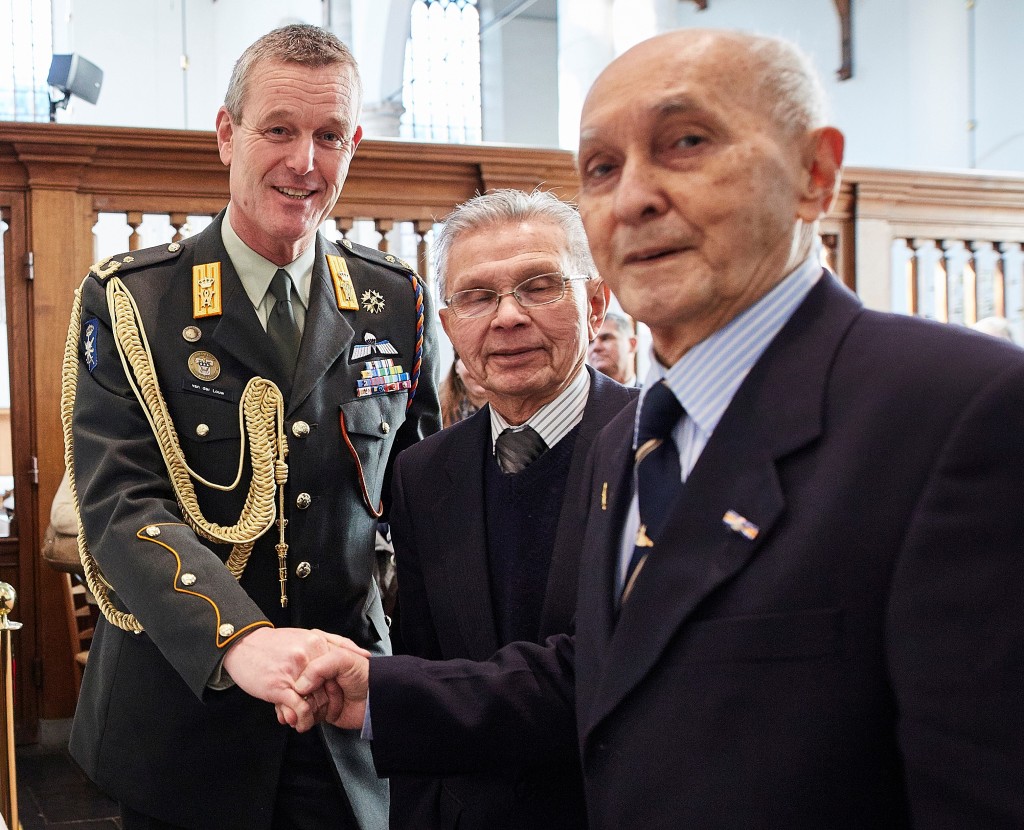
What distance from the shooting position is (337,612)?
1.93m

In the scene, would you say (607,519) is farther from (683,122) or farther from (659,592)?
(683,122)

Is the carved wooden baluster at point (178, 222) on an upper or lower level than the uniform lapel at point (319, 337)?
upper

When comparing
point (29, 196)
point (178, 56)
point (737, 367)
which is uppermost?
point (178, 56)

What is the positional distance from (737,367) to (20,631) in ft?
12.4

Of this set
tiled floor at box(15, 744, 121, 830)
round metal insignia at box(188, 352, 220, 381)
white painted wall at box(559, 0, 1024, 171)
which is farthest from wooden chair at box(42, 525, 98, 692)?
white painted wall at box(559, 0, 1024, 171)

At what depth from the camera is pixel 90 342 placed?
188cm

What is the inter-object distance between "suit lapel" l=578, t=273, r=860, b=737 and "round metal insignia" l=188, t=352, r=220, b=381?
3.43ft

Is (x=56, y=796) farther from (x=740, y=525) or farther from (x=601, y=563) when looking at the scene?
(x=740, y=525)

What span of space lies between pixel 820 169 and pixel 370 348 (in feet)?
3.62

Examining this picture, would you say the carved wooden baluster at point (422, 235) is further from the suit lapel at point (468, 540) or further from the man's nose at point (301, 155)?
the suit lapel at point (468, 540)

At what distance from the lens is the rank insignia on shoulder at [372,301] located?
2.08 m

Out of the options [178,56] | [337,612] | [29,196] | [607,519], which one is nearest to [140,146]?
[29,196]

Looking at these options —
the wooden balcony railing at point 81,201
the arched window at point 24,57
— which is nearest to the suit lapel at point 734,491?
the wooden balcony railing at point 81,201

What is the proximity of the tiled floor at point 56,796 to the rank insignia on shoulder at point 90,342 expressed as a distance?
248 cm
